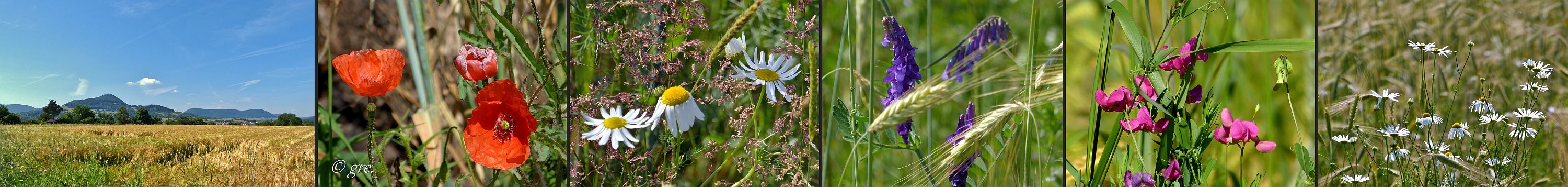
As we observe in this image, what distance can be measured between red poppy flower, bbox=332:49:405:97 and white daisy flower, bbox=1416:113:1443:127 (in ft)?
6.07

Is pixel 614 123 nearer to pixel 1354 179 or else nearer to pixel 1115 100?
pixel 1115 100

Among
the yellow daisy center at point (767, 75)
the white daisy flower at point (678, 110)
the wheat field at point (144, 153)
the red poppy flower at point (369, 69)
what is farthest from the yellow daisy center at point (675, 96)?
the wheat field at point (144, 153)

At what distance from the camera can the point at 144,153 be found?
4.58ft

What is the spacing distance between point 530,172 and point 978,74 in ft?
2.61

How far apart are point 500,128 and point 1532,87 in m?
1.97

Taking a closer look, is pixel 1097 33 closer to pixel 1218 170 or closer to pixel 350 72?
pixel 1218 170

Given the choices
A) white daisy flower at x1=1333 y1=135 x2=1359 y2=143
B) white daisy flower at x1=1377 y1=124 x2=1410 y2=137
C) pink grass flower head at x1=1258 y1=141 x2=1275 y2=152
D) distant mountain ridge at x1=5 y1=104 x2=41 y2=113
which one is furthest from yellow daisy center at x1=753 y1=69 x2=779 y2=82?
distant mountain ridge at x1=5 y1=104 x2=41 y2=113

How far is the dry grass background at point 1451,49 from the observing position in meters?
1.21

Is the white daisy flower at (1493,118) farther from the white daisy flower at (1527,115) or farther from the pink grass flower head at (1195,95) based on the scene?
the pink grass flower head at (1195,95)

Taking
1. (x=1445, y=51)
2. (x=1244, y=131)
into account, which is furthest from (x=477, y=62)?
(x=1445, y=51)

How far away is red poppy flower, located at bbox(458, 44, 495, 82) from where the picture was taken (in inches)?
44.4

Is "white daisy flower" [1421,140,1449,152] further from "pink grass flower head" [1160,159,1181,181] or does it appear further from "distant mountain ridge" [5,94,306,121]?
"distant mountain ridge" [5,94,306,121]

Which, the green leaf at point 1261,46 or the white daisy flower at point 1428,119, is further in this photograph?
the white daisy flower at point 1428,119

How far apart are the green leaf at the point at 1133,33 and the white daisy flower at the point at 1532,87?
3.13 ft
